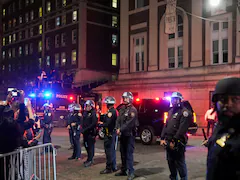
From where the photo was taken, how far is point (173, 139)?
575 cm

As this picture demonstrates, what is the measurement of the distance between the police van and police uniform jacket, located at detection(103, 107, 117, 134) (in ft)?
17.0

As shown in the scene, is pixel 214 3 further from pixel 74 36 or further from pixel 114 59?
pixel 114 59

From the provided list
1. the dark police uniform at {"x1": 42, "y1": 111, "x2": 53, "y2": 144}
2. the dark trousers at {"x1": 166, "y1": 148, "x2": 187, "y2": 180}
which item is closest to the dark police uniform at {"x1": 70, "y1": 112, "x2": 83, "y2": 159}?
the dark police uniform at {"x1": 42, "y1": 111, "x2": 53, "y2": 144}

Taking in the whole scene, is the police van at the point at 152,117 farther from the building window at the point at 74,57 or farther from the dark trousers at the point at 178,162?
the building window at the point at 74,57

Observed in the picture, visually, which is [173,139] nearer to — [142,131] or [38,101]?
[142,131]

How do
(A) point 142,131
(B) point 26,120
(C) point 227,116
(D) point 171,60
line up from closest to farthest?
(C) point 227,116 < (B) point 26,120 < (A) point 142,131 < (D) point 171,60

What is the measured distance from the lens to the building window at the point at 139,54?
29.8 metres

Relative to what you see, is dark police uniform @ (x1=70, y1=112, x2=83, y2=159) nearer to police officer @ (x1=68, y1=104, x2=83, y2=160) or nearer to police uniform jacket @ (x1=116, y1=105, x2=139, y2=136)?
police officer @ (x1=68, y1=104, x2=83, y2=160)

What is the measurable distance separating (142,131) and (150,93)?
14.3 m

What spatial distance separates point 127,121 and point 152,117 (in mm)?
6356

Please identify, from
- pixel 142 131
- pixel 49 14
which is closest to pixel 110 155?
pixel 142 131

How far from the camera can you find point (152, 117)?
13.6 meters

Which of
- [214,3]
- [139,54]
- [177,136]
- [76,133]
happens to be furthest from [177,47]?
[177,136]

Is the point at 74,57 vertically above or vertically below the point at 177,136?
above
